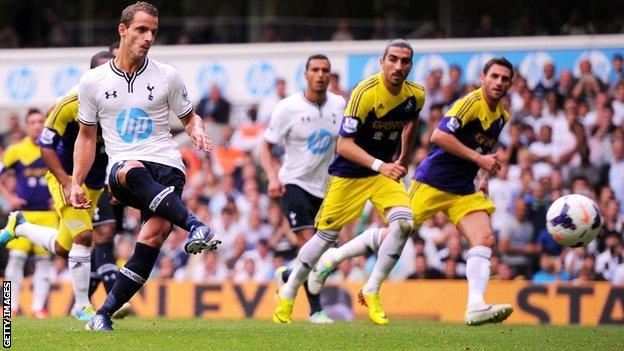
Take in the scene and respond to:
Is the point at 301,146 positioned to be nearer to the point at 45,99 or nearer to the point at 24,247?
the point at 24,247

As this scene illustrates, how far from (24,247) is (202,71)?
7.73 metres

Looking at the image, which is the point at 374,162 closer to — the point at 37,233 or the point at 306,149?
the point at 306,149

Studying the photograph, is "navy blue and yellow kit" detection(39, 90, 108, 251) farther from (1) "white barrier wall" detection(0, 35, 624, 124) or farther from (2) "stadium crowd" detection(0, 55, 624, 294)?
(1) "white barrier wall" detection(0, 35, 624, 124)

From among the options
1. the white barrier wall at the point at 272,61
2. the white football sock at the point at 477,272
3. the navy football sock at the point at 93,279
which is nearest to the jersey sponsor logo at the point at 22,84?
the white barrier wall at the point at 272,61

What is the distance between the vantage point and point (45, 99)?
85.7ft

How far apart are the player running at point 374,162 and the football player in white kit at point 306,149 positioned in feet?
3.23

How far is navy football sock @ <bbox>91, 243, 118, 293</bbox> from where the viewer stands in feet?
47.4

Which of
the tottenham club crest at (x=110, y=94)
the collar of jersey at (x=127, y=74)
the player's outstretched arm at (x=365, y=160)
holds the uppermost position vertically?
the collar of jersey at (x=127, y=74)

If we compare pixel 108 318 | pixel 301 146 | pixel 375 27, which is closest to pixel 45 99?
pixel 375 27

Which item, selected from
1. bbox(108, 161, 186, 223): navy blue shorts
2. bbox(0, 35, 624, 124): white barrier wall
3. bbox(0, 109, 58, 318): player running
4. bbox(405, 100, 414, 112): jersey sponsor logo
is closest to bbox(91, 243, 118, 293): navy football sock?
bbox(0, 109, 58, 318): player running

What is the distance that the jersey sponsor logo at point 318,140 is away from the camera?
15172 millimetres

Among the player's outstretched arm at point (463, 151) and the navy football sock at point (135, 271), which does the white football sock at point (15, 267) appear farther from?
the navy football sock at point (135, 271)

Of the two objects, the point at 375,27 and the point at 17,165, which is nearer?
the point at 17,165

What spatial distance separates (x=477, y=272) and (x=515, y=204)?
24.3 ft
